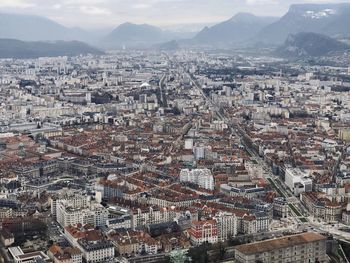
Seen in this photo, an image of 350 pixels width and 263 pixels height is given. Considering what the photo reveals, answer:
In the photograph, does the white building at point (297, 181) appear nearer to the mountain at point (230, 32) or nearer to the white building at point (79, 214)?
the white building at point (79, 214)

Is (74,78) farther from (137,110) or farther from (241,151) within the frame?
(241,151)

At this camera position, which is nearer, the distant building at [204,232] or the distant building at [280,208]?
the distant building at [204,232]

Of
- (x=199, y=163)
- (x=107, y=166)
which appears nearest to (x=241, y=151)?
(x=199, y=163)

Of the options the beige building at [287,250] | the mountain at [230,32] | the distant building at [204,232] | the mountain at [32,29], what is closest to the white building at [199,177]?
the distant building at [204,232]

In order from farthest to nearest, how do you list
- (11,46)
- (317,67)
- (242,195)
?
(11,46) < (317,67) < (242,195)

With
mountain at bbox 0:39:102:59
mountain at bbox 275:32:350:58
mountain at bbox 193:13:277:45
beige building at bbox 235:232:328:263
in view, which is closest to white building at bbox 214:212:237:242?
beige building at bbox 235:232:328:263

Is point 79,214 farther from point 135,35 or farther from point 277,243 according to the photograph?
point 135,35

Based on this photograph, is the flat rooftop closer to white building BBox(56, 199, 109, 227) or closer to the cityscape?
the cityscape
